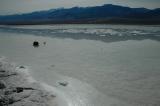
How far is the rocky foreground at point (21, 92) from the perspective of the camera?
5.54m

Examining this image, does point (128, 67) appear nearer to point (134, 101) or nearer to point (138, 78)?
point (138, 78)

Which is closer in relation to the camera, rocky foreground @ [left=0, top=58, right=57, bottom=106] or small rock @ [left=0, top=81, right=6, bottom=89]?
rocky foreground @ [left=0, top=58, right=57, bottom=106]

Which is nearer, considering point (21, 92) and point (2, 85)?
point (21, 92)

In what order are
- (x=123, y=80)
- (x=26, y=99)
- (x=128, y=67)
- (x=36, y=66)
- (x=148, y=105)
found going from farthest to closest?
(x=36, y=66) → (x=128, y=67) → (x=123, y=80) → (x=26, y=99) → (x=148, y=105)

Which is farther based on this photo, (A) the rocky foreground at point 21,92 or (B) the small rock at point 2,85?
(B) the small rock at point 2,85

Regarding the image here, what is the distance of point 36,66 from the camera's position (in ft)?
32.0

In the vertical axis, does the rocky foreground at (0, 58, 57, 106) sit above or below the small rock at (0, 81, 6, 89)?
below

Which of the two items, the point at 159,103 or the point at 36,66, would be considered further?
the point at 36,66

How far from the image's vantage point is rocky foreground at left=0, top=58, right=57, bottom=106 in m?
5.54

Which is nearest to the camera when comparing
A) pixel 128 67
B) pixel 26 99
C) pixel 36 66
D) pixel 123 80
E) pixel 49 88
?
Answer: pixel 26 99

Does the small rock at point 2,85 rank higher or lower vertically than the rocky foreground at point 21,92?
higher

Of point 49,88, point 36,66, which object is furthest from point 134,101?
point 36,66

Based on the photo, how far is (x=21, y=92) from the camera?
626cm

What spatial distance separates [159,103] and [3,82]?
4.39 m
